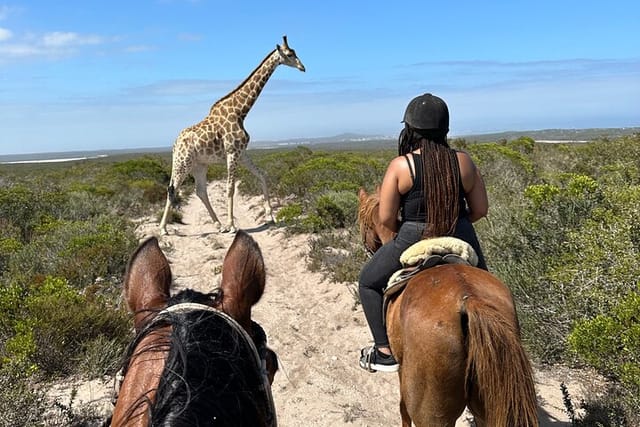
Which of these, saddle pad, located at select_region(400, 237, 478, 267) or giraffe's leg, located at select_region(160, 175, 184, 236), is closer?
saddle pad, located at select_region(400, 237, 478, 267)

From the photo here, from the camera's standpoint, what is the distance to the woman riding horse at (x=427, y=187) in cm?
314

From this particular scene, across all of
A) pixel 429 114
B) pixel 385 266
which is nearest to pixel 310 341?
pixel 385 266

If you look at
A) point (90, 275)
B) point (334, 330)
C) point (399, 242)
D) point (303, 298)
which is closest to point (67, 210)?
point (90, 275)

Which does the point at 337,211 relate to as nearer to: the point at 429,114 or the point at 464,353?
the point at 429,114

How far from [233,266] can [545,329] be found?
12.8ft

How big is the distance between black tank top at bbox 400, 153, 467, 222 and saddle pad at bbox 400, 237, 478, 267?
250 millimetres

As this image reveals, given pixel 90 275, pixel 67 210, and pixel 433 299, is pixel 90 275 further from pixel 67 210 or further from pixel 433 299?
pixel 433 299

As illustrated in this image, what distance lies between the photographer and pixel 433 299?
2594 mm

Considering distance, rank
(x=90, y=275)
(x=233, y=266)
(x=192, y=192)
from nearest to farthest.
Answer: (x=233, y=266)
(x=90, y=275)
(x=192, y=192)

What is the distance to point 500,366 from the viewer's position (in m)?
2.32

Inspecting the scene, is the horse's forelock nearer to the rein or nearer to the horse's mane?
the horse's mane

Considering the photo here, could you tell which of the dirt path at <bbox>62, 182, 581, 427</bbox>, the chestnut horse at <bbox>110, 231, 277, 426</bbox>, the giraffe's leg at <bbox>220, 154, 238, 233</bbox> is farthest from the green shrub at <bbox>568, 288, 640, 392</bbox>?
the giraffe's leg at <bbox>220, 154, 238, 233</bbox>

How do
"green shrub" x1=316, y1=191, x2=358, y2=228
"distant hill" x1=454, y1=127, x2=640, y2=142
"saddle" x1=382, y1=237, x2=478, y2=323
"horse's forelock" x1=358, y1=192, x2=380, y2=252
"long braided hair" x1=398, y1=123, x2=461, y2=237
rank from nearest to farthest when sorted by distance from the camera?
1. "saddle" x1=382, y1=237, x2=478, y2=323
2. "long braided hair" x1=398, y1=123, x2=461, y2=237
3. "horse's forelock" x1=358, y1=192, x2=380, y2=252
4. "green shrub" x1=316, y1=191, x2=358, y2=228
5. "distant hill" x1=454, y1=127, x2=640, y2=142

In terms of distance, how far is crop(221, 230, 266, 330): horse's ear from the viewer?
5.66 feet
